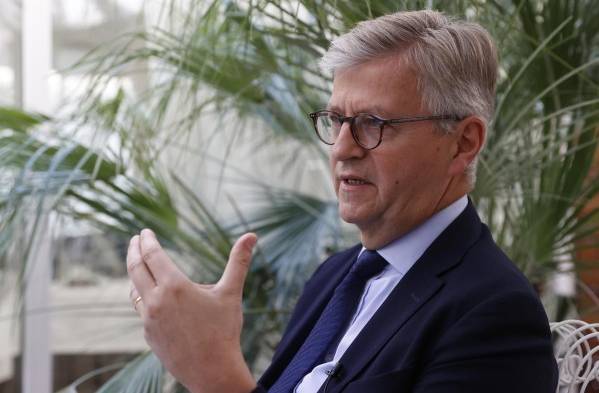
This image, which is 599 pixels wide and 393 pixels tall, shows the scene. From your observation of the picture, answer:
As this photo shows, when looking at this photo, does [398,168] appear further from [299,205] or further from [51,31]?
[51,31]

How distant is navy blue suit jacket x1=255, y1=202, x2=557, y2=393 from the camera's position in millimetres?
996

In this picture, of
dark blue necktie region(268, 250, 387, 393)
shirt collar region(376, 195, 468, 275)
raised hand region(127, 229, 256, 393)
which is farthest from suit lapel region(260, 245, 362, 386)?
raised hand region(127, 229, 256, 393)

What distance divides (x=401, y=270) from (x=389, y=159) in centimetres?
16

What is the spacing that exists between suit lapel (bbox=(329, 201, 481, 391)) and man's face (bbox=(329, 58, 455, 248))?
0.05 meters

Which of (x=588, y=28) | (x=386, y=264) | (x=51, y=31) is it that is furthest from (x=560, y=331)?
(x=51, y=31)

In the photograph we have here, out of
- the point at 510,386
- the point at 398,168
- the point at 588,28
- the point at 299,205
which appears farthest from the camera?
the point at 299,205

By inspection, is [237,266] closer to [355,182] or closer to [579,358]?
[355,182]

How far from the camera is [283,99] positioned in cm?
214

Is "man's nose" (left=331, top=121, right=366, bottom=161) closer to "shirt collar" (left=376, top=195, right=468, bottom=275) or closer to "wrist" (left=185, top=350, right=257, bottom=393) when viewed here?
"shirt collar" (left=376, top=195, right=468, bottom=275)

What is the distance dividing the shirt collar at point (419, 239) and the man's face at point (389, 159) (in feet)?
0.04

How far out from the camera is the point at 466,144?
1.18 m

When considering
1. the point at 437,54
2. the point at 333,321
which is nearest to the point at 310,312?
the point at 333,321

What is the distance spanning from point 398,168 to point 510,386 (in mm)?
330

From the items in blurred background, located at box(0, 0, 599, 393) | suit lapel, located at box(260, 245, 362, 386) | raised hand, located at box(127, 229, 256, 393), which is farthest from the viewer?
blurred background, located at box(0, 0, 599, 393)
